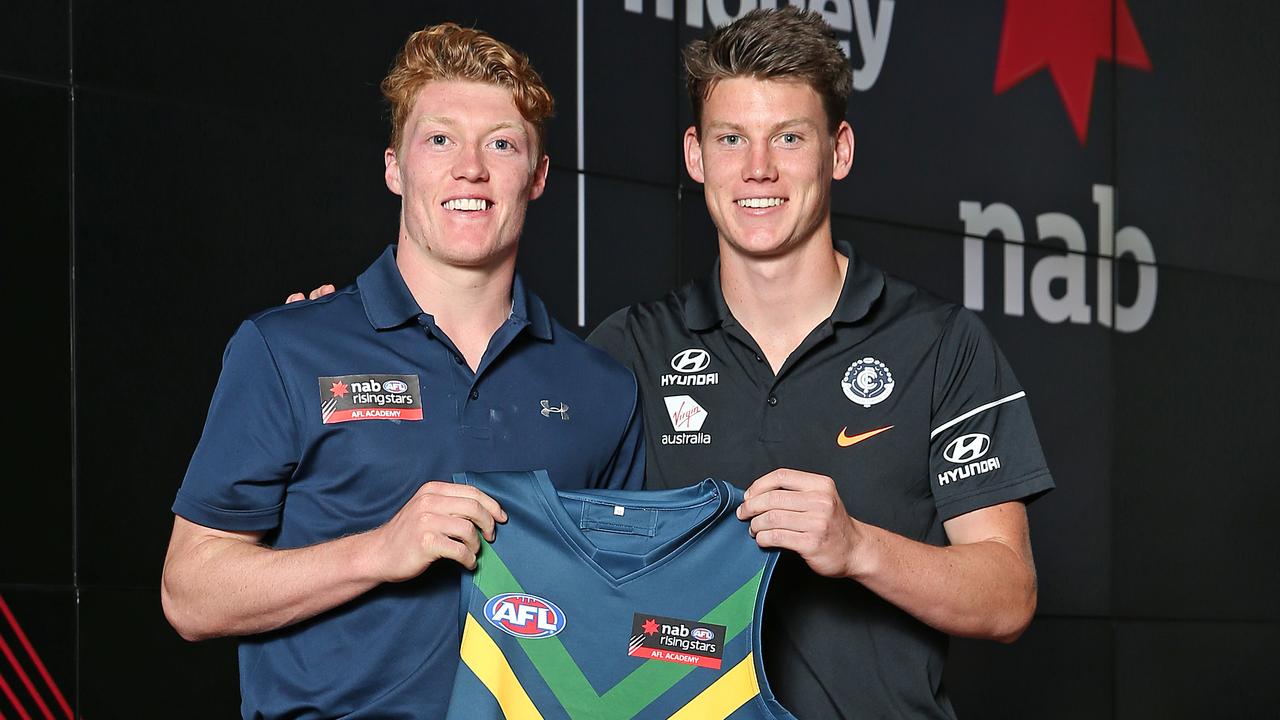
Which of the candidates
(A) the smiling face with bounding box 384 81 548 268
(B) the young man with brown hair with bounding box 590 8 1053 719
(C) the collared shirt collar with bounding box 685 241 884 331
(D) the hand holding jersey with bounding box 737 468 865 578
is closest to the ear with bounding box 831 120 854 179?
(B) the young man with brown hair with bounding box 590 8 1053 719

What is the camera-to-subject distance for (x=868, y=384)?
2.29m

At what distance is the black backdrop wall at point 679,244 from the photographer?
2.92 meters

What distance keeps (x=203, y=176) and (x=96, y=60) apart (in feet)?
1.05

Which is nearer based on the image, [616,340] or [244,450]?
[244,450]

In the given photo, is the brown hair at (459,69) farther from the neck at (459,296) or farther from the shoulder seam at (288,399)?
the shoulder seam at (288,399)

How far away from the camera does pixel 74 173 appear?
9.62ft

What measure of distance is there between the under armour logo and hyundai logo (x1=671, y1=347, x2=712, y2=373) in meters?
0.29

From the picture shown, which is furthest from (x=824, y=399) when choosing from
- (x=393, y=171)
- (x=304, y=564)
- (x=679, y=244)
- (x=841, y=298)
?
(x=679, y=244)

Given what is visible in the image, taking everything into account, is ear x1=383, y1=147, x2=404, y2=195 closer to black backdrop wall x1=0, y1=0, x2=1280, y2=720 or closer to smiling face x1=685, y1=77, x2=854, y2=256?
smiling face x1=685, y1=77, x2=854, y2=256

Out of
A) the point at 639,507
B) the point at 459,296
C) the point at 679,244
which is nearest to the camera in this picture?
the point at 639,507

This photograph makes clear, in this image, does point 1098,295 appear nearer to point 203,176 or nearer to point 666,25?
point 666,25

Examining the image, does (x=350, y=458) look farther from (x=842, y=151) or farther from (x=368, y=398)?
(x=842, y=151)

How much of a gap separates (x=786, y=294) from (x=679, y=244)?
1.79 m

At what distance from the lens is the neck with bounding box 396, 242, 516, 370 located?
2.11 m
